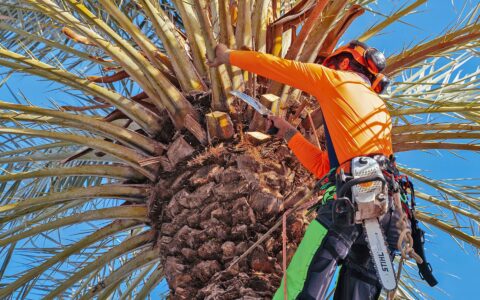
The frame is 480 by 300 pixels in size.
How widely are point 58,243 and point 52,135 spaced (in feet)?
2.69

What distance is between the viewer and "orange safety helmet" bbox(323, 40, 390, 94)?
4305mm

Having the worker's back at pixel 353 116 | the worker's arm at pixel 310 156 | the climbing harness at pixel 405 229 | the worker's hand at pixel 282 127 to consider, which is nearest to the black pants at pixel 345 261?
the climbing harness at pixel 405 229

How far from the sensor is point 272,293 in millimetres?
4039

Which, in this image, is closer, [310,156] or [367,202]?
[367,202]

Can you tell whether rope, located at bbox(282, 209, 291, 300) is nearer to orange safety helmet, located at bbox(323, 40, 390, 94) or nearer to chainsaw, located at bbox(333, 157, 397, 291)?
chainsaw, located at bbox(333, 157, 397, 291)

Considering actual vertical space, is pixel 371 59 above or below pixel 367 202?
above

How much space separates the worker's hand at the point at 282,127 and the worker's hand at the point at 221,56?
39 cm

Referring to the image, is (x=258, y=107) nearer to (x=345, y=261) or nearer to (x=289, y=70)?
(x=289, y=70)

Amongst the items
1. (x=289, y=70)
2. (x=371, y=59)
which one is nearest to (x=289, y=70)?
(x=289, y=70)

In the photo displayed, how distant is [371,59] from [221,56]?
802mm

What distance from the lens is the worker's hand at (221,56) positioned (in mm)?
4465

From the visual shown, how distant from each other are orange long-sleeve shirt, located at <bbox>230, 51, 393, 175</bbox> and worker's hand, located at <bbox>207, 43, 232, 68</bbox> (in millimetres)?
134

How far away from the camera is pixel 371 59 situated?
4.30 metres

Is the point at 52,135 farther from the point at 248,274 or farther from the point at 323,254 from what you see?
the point at 323,254
